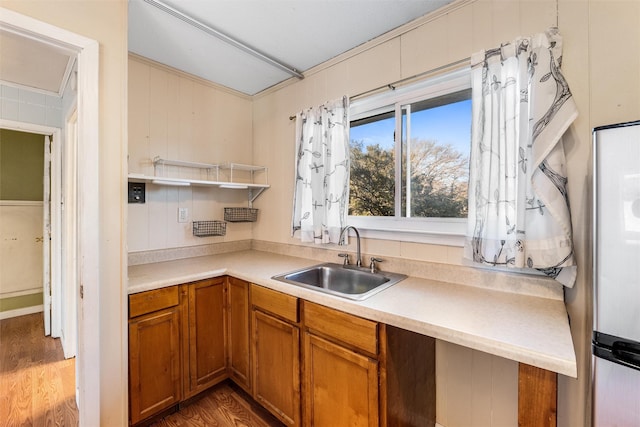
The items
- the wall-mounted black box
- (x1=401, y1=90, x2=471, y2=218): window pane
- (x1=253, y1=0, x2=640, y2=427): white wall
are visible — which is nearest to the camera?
(x1=253, y1=0, x2=640, y2=427): white wall

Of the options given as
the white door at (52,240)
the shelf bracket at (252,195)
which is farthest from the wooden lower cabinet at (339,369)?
the white door at (52,240)

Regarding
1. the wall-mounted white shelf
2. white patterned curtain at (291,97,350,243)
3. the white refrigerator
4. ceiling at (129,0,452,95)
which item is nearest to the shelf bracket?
the wall-mounted white shelf

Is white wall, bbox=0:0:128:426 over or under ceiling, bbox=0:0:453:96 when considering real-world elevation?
under

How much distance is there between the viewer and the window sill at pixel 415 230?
1518 millimetres

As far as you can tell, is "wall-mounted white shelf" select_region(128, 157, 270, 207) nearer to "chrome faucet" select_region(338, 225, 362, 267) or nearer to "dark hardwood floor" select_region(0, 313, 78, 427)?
"chrome faucet" select_region(338, 225, 362, 267)

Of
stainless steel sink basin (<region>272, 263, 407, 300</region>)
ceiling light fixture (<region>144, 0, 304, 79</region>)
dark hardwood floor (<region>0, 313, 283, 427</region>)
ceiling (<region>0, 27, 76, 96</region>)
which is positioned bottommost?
dark hardwood floor (<region>0, 313, 283, 427</region>)

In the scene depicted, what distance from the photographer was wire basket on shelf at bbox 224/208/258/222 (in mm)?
2467

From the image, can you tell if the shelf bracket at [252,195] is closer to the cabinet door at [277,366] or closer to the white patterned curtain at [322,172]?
the white patterned curtain at [322,172]

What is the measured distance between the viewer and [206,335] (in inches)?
70.7

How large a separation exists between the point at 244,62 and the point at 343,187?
1.26 meters

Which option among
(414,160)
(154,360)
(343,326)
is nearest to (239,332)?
(154,360)

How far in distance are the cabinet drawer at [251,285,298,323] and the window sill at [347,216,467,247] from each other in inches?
27.9

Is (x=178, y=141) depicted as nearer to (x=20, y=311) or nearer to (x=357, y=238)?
(x=357, y=238)

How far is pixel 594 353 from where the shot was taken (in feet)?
2.75
